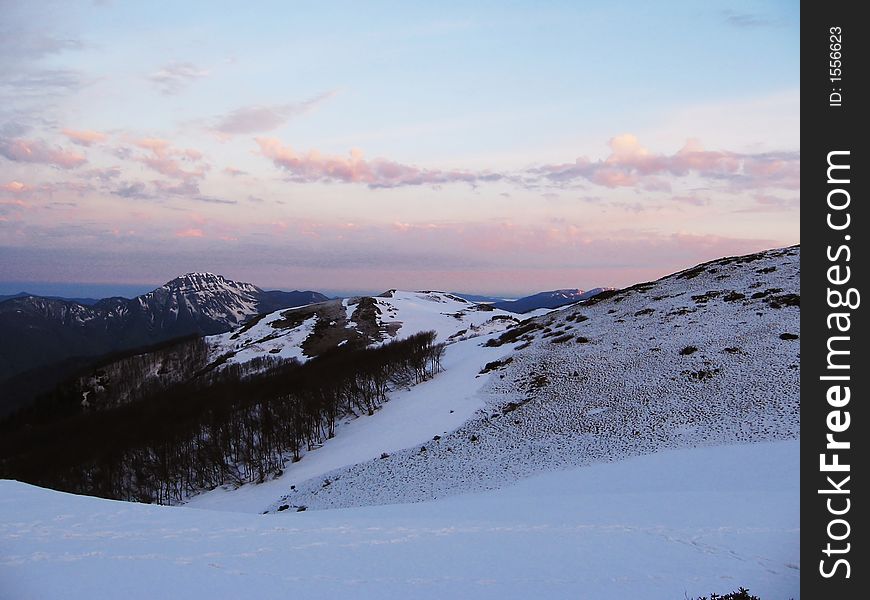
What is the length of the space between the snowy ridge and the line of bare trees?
12.1 m

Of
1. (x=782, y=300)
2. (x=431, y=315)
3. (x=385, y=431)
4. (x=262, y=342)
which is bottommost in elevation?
(x=385, y=431)

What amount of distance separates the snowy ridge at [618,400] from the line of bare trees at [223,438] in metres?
12.1

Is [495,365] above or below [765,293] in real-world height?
below

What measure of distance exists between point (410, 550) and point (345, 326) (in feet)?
457

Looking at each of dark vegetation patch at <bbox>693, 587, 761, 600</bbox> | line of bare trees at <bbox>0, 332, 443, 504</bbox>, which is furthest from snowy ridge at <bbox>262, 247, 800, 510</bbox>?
dark vegetation patch at <bbox>693, 587, 761, 600</bbox>

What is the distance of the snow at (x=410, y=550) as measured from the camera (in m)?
11.2

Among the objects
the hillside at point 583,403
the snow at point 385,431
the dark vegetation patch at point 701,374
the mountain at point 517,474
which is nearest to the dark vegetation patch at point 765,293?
the hillside at point 583,403

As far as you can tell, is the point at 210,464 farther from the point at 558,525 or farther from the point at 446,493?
the point at 558,525

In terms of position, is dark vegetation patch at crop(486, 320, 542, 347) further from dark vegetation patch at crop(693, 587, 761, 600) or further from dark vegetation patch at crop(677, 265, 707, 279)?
dark vegetation patch at crop(693, 587, 761, 600)

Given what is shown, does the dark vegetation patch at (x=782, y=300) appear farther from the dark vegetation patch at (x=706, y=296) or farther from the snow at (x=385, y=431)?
the snow at (x=385, y=431)

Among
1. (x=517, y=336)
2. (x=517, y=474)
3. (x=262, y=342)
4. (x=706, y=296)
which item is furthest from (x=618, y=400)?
(x=262, y=342)

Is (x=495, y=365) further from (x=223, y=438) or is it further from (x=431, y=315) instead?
(x=431, y=315)

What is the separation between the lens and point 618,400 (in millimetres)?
40562

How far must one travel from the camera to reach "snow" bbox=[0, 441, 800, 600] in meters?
11.2
